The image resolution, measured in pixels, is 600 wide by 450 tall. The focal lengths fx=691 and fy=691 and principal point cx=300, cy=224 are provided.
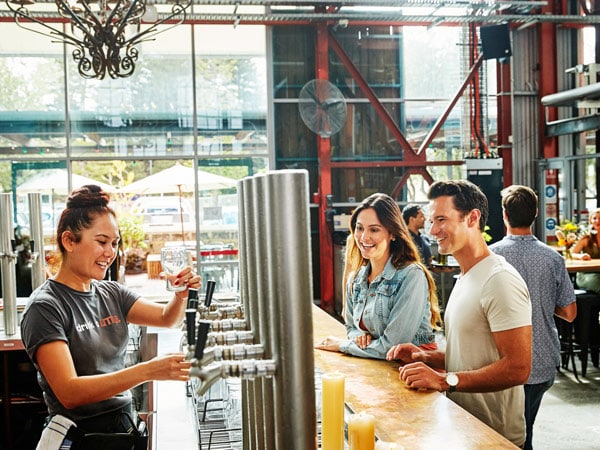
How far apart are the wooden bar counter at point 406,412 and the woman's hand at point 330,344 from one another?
168mm

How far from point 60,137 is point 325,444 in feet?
29.3

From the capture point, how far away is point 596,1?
1018cm

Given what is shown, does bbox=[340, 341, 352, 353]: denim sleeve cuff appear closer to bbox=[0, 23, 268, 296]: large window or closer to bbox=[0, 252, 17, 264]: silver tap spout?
bbox=[0, 252, 17, 264]: silver tap spout

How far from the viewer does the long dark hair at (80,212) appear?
2.15 m

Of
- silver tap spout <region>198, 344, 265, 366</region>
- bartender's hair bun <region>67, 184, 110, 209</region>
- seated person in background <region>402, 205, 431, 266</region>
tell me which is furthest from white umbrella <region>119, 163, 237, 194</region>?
silver tap spout <region>198, 344, 265, 366</region>

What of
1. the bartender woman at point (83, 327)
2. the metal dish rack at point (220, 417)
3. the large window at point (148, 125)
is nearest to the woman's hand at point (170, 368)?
the metal dish rack at point (220, 417)

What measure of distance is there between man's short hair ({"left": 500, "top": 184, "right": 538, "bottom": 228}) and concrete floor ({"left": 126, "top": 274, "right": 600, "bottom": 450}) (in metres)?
1.77

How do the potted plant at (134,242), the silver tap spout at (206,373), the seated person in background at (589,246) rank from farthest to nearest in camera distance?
the potted plant at (134,242) < the seated person in background at (589,246) < the silver tap spout at (206,373)

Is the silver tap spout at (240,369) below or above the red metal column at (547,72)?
below

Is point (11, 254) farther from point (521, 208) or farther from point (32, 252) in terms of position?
point (521, 208)

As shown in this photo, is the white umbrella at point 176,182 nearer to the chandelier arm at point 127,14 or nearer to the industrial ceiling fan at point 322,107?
the industrial ceiling fan at point 322,107

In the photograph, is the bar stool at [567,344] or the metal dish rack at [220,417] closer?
the metal dish rack at [220,417]

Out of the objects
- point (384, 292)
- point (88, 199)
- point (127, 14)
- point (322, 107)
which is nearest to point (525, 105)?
point (322, 107)

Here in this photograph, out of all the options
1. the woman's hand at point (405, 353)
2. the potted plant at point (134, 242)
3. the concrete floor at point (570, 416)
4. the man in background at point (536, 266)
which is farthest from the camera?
the potted plant at point (134, 242)
